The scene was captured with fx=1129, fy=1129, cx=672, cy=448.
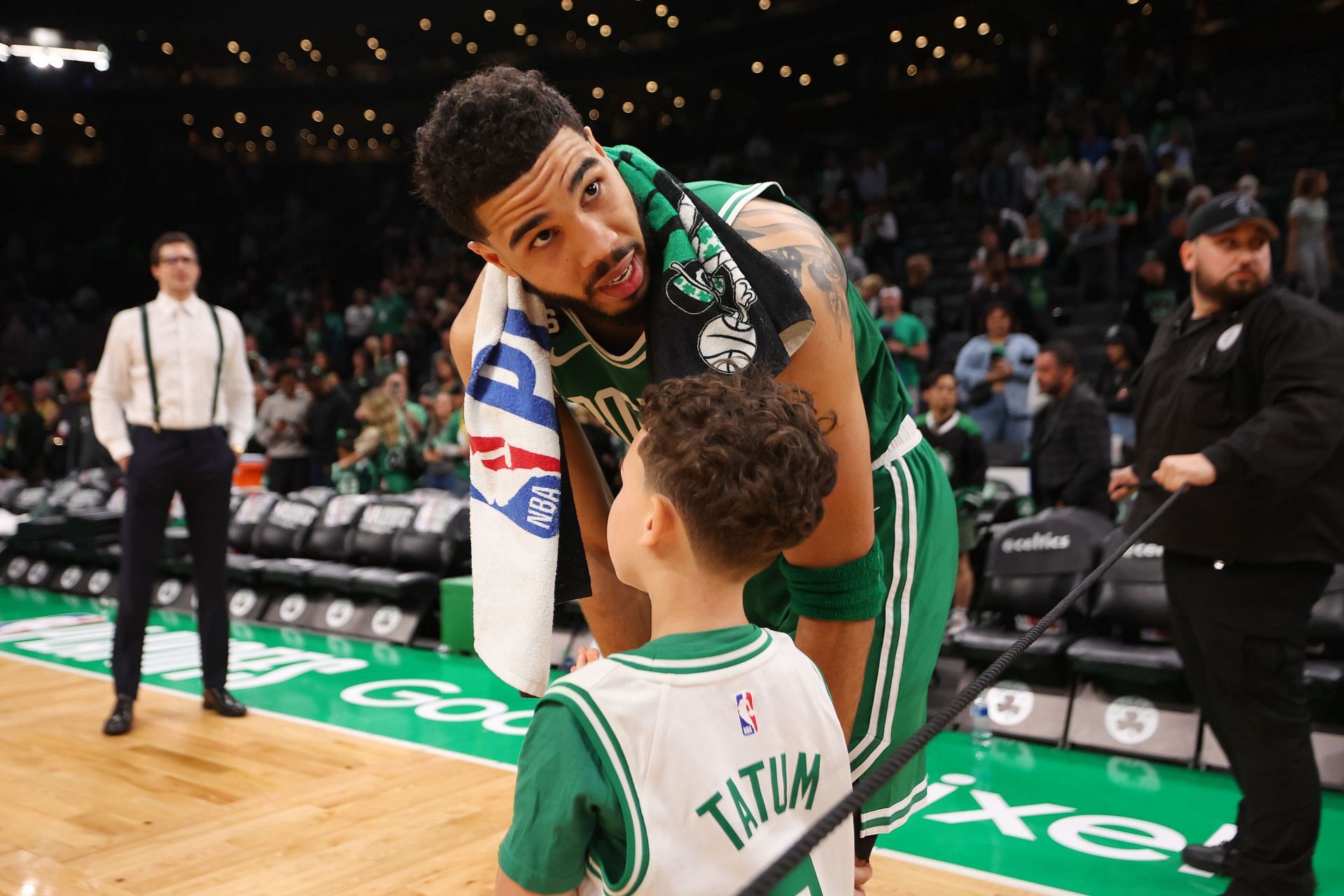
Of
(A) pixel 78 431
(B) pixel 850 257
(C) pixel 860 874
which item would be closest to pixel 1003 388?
(B) pixel 850 257

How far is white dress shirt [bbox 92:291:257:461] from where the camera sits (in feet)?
14.2

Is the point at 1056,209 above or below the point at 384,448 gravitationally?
above

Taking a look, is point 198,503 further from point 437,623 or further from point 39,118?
point 39,118

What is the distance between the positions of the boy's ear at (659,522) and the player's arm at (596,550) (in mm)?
455

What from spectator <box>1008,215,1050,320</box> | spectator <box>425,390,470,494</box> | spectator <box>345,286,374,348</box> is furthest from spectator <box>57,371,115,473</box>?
spectator <box>1008,215,1050,320</box>

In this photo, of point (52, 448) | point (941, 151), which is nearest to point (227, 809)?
point (52, 448)

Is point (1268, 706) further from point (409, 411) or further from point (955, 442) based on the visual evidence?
point (409, 411)

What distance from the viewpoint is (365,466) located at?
7.76 m

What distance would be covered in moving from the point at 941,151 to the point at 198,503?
1050 centimetres

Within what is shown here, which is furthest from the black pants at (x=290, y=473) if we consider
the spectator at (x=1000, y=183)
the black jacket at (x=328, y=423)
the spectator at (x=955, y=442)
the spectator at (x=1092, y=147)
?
the spectator at (x=1092, y=147)

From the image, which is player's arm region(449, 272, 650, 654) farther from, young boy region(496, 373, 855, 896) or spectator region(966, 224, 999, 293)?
spectator region(966, 224, 999, 293)

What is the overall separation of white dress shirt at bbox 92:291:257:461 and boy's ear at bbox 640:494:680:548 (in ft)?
11.9

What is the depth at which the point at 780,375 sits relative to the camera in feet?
4.20

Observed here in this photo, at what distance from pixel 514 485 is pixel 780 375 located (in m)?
0.36
